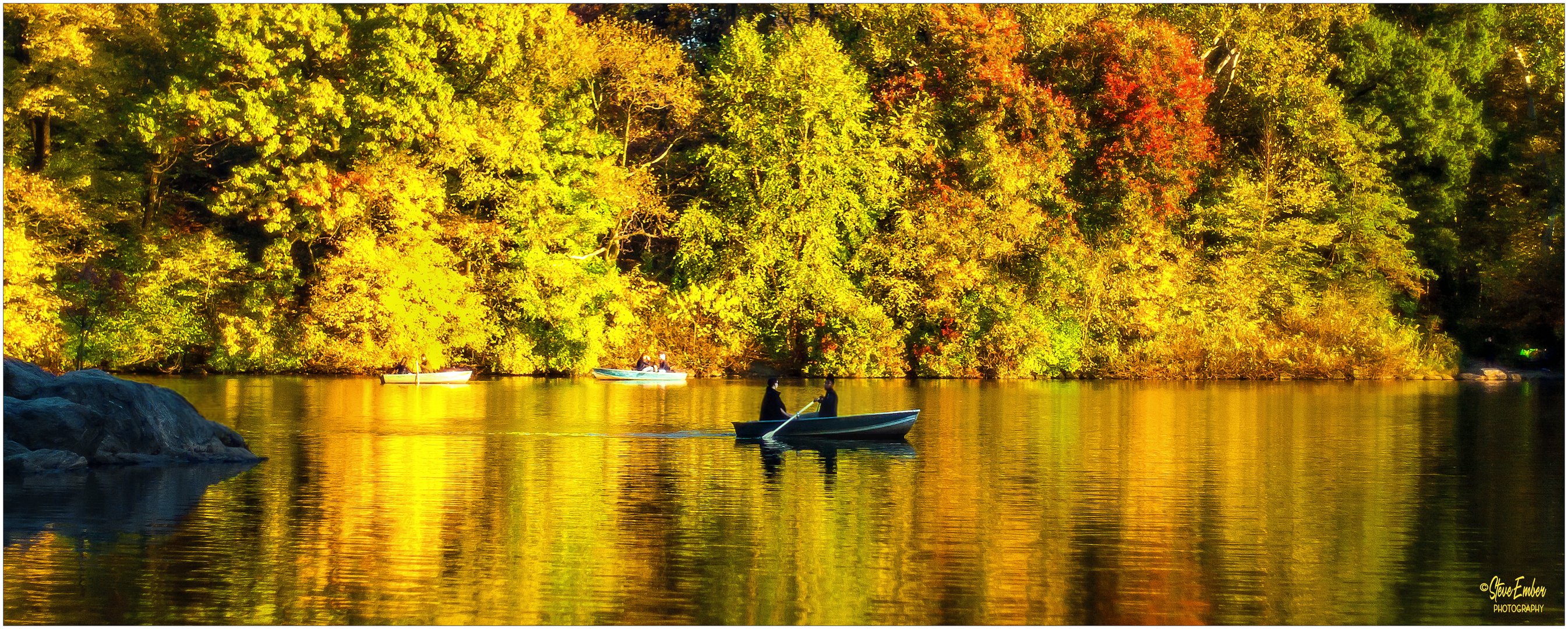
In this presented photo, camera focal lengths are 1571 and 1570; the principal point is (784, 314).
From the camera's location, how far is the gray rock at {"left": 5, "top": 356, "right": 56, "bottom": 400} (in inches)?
846

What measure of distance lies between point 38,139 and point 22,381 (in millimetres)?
28942

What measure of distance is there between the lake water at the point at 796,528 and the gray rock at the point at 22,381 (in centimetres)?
217

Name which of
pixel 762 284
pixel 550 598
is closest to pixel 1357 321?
pixel 762 284

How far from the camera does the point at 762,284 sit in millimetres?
50438

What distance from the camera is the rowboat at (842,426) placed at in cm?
2617

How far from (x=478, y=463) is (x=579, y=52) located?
28552 millimetres

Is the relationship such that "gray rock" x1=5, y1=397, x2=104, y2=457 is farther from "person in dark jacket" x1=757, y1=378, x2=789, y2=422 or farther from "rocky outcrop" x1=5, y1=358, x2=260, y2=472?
"person in dark jacket" x1=757, y1=378, x2=789, y2=422

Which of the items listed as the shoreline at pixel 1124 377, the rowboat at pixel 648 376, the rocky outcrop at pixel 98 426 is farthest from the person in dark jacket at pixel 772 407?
the shoreline at pixel 1124 377

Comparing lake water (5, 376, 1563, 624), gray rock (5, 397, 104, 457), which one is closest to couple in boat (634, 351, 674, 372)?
lake water (5, 376, 1563, 624)

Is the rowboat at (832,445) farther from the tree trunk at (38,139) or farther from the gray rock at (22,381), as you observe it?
the tree trunk at (38,139)

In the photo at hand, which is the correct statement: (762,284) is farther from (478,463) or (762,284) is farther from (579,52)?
(478,463)

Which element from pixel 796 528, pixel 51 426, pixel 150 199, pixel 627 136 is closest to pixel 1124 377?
pixel 627 136

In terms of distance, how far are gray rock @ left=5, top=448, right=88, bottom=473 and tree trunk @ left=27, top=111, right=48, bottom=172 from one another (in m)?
29.9

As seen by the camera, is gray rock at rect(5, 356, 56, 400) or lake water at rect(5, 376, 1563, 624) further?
gray rock at rect(5, 356, 56, 400)
